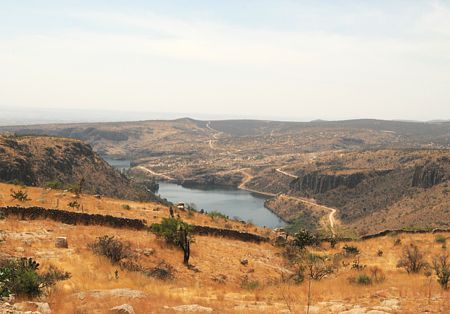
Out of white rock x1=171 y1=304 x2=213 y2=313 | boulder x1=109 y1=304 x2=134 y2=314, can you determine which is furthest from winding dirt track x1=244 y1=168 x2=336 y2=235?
boulder x1=109 y1=304 x2=134 y2=314

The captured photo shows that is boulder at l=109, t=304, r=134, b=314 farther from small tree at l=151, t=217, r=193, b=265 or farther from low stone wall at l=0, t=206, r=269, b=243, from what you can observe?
low stone wall at l=0, t=206, r=269, b=243

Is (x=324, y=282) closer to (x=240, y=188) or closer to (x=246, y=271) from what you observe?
(x=246, y=271)

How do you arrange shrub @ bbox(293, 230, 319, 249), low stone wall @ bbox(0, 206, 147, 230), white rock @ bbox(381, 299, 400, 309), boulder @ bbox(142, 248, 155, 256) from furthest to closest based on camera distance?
shrub @ bbox(293, 230, 319, 249) → low stone wall @ bbox(0, 206, 147, 230) → boulder @ bbox(142, 248, 155, 256) → white rock @ bbox(381, 299, 400, 309)

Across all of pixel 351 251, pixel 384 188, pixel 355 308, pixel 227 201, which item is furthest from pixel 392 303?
pixel 227 201

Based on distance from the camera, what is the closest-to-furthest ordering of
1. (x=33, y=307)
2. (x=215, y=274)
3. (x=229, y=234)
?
(x=33, y=307)
(x=215, y=274)
(x=229, y=234)

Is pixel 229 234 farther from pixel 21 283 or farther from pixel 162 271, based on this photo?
pixel 21 283
